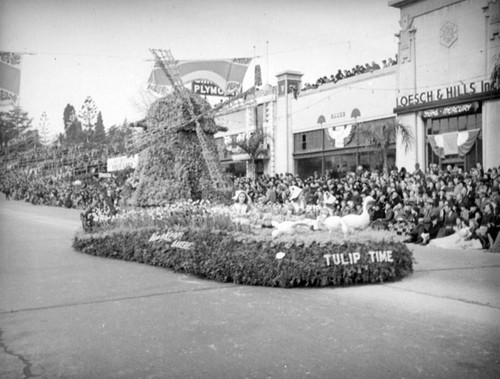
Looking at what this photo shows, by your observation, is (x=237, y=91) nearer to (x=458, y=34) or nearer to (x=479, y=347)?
(x=458, y=34)

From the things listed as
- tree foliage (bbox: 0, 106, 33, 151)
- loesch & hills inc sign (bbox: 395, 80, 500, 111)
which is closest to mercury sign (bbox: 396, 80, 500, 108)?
loesch & hills inc sign (bbox: 395, 80, 500, 111)

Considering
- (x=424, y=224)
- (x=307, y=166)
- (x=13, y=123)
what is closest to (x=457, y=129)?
(x=424, y=224)

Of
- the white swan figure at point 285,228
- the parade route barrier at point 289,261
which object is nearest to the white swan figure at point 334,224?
the white swan figure at point 285,228

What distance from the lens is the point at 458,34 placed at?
18.0m

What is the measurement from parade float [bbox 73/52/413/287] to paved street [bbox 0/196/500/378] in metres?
0.32

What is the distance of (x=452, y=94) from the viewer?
19.7 metres

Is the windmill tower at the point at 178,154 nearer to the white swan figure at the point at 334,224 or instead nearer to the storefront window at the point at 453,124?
the white swan figure at the point at 334,224

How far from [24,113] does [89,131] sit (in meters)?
15.7

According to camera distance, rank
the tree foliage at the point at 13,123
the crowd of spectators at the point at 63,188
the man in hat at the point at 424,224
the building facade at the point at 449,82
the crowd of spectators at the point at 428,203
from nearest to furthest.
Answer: the tree foliage at the point at 13,123 → the crowd of spectators at the point at 428,203 → the man in hat at the point at 424,224 → the building facade at the point at 449,82 → the crowd of spectators at the point at 63,188

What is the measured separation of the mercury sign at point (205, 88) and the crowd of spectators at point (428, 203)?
550cm

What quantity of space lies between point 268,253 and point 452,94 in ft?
48.9

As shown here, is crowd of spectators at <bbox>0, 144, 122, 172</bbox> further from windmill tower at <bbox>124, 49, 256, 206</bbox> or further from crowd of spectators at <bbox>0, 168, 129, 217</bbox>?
windmill tower at <bbox>124, 49, 256, 206</bbox>

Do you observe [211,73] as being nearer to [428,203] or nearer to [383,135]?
[383,135]

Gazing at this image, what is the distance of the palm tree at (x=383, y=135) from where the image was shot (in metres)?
22.2
